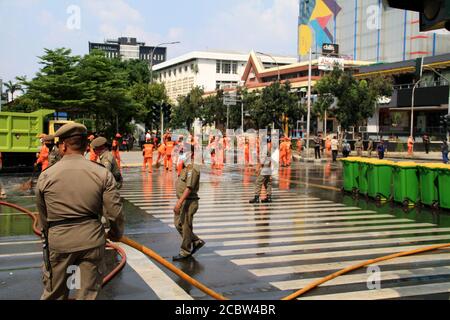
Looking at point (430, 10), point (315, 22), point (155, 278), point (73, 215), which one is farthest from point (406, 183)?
point (315, 22)

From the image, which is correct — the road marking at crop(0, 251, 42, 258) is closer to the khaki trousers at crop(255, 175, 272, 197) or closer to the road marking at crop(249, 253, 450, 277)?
the road marking at crop(249, 253, 450, 277)

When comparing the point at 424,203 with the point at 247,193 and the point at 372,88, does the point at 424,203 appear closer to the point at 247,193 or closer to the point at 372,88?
the point at 247,193

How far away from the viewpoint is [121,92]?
41.6 metres

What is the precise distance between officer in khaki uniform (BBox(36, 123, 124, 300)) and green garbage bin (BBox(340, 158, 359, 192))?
40.1 ft

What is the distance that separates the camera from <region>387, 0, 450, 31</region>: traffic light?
15.1 ft

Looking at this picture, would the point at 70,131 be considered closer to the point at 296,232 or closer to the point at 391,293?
the point at 391,293

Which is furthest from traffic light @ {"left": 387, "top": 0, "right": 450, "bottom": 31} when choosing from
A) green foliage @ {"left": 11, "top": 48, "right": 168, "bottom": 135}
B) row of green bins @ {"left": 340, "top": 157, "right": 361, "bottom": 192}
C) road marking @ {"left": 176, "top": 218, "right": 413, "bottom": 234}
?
green foliage @ {"left": 11, "top": 48, "right": 168, "bottom": 135}

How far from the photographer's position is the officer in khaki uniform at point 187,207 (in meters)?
7.59

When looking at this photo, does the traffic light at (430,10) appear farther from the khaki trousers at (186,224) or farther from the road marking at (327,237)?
the road marking at (327,237)

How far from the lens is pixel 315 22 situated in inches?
3489

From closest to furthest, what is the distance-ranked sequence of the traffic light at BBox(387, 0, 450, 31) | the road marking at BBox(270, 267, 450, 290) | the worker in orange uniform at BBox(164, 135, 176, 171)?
the traffic light at BBox(387, 0, 450, 31) → the road marking at BBox(270, 267, 450, 290) → the worker in orange uniform at BBox(164, 135, 176, 171)

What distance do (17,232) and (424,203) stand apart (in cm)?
976
